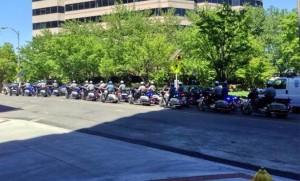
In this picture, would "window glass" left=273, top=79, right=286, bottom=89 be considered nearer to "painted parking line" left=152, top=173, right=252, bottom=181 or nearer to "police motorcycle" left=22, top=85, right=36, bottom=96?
"painted parking line" left=152, top=173, right=252, bottom=181

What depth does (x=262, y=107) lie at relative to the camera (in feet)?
68.9

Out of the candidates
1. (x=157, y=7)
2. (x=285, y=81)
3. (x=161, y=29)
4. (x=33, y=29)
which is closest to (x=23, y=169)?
(x=285, y=81)

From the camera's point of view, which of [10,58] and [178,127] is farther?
[10,58]

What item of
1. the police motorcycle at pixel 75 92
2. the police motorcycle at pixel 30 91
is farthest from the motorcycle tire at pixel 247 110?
the police motorcycle at pixel 30 91

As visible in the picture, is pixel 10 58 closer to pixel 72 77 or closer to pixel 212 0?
pixel 72 77

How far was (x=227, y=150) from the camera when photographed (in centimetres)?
1194

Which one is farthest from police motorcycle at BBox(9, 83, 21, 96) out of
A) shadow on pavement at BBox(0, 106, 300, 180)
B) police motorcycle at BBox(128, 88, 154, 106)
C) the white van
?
the white van

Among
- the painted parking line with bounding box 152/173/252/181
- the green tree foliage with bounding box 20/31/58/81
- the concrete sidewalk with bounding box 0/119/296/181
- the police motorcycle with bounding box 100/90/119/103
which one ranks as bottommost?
the concrete sidewalk with bounding box 0/119/296/181

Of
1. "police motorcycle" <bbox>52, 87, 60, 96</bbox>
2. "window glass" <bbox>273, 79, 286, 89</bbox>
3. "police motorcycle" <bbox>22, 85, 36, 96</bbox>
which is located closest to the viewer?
"window glass" <bbox>273, 79, 286, 89</bbox>

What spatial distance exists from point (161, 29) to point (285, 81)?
91.2 ft

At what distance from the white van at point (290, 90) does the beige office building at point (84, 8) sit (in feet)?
172

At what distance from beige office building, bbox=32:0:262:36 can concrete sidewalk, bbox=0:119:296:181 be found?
63110 mm

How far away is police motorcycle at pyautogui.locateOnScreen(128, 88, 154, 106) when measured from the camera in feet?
92.9

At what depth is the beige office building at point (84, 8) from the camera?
2998 inches
